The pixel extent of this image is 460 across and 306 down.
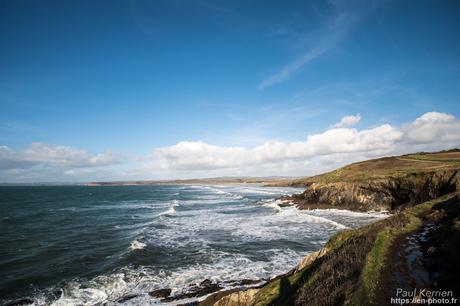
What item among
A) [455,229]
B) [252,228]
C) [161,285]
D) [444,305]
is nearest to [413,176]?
[252,228]

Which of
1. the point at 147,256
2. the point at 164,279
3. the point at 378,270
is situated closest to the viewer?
the point at 378,270

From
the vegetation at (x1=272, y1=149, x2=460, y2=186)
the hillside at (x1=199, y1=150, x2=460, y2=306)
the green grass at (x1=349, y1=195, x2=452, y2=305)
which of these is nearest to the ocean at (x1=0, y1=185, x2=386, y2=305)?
the hillside at (x1=199, y1=150, x2=460, y2=306)

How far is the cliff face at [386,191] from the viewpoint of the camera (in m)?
38.1

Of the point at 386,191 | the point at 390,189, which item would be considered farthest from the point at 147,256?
the point at 390,189

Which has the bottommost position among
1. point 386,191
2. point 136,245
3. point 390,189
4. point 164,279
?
point 164,279

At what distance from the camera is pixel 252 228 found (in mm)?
35625

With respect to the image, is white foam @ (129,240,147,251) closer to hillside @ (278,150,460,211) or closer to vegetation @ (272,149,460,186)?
hillside @ (278,150,460,211)

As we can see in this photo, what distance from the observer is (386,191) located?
45.2 metres

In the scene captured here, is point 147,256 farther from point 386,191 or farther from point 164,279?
point 386,191

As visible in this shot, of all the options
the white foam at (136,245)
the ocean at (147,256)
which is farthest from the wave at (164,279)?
the white foam at (136,245)

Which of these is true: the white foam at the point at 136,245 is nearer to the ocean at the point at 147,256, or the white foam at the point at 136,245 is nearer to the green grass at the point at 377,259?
the ocean at the point at 147,256

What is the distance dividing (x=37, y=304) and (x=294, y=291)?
50.9 feet

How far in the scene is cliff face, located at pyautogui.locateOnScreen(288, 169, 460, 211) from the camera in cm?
3806

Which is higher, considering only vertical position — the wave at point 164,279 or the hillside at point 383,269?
the hillside at point 383,269
